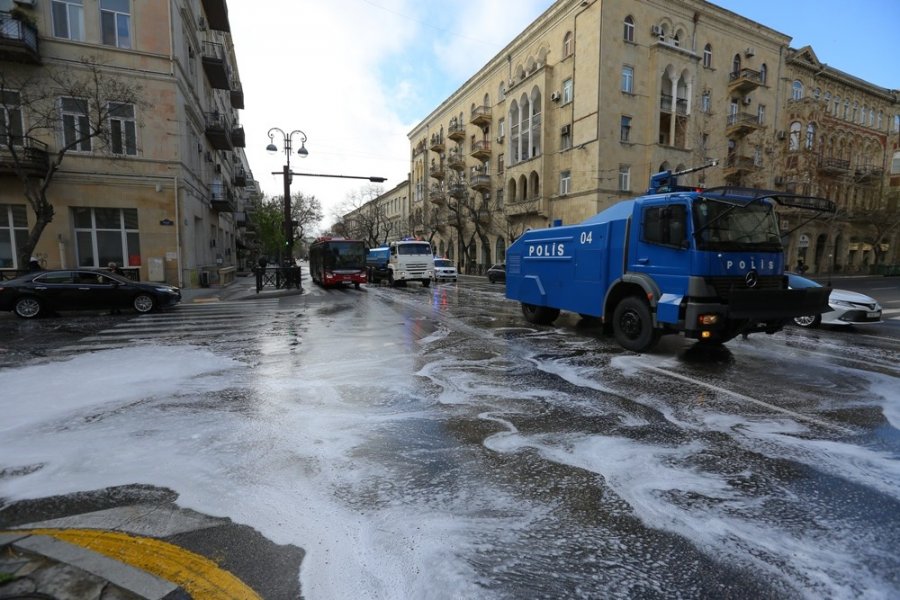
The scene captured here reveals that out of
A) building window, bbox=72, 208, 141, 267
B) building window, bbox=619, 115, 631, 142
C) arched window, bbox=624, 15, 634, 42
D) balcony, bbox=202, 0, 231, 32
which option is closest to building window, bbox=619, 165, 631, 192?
building window, bbox=619, 115, 631, 142

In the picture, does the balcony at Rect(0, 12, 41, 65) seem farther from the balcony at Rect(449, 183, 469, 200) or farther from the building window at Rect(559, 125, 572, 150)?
the balcony at Rect(449, 183, 469, 200)

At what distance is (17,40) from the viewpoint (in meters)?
16.7

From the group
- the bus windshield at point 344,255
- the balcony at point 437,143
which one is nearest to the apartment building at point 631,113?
the balcony at point 437,143

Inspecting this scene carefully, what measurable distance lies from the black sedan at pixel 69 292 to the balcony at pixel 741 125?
43.0 m

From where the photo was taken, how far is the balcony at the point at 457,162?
2001 inches

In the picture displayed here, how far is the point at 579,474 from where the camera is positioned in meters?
3.68

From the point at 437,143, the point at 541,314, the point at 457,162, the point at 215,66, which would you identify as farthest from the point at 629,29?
the point at 541,314

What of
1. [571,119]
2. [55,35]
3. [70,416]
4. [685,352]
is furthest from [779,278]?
[571,119]

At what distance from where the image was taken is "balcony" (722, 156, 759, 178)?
3794 cm

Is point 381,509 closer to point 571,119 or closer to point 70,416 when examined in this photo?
point 70,416

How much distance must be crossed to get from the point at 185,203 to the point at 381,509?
22.4 m

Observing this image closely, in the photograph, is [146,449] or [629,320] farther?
[629,320]

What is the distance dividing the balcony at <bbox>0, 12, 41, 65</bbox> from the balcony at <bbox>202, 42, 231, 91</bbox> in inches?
387

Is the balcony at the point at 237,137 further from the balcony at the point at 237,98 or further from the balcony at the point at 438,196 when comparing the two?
the balcony at the point at 438,196
